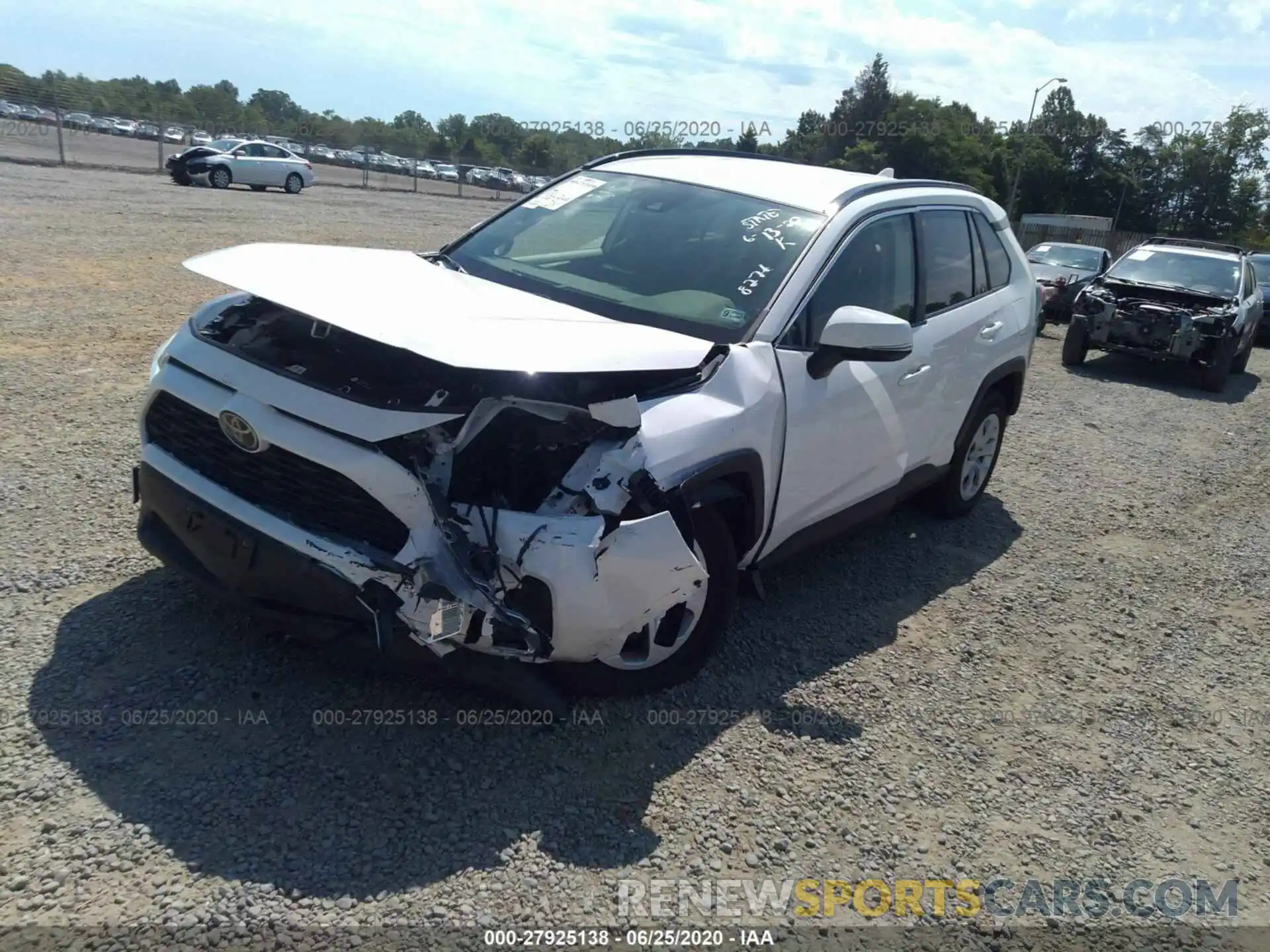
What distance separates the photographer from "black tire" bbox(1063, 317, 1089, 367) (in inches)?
482

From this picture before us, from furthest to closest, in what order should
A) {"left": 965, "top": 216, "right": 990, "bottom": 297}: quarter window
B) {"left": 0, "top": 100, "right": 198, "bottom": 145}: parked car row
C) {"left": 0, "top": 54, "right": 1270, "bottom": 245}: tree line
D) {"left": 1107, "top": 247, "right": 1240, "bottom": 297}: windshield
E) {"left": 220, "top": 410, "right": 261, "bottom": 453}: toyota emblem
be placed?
{"left": 0, "top": 54, "right": 1270, "bottom": 245}: tree line
{"left": 0, "top": 100, "right": 198, "bottom": 145}: parked car row
{"left": 1107, "top": 247, "right": 1240, "bottom": 297}: windshield
{"left": 965, "top": 216, "right": 990, "bottom": 297}: quarter window
{"left": 220, "top": 410, "right": 261, "bottom": 453}: toyota emblem

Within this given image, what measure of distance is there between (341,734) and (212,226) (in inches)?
581

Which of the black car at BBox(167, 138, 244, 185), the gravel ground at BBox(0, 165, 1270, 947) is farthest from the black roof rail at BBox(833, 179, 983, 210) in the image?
the black car at BBox(167, 138, 244, 185)

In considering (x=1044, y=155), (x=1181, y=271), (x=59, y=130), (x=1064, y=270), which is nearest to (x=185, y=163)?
(x=59, y=130)

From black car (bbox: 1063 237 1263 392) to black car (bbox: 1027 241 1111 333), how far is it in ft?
7.11

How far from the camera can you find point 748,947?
257 cm

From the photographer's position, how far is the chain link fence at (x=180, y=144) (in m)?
29.4

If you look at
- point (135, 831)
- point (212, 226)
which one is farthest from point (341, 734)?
point (212, 226)

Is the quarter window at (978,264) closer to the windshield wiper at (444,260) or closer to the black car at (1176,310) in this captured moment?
the windshield wiper at (444,260)

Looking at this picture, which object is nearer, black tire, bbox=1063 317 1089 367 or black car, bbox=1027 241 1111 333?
black tire, bbox=1063 317 1089 367

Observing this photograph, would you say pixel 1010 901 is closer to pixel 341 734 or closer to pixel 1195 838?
pixel 1195 838

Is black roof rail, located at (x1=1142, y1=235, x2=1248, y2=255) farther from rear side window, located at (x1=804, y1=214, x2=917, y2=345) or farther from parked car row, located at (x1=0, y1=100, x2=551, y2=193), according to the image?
parked car row, located at (x1=0, y1=100, x2=551, y2=193)

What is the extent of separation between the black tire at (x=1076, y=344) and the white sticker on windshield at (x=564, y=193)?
947cm

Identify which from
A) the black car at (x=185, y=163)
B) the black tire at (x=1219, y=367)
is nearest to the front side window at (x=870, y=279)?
the black tire at (x=1219, y=367)
